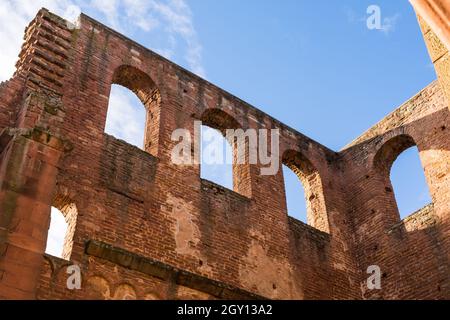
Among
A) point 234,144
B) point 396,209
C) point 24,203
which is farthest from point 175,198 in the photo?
point 396,209

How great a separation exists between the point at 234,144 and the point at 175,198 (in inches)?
112

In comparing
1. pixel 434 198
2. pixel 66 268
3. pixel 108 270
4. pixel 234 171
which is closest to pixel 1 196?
pixel 66 268

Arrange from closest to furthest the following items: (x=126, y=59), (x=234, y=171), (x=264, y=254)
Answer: (x=264, y=254) < (x=126, y=59) < (x=234, y=171)

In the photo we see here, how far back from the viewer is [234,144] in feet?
39.6

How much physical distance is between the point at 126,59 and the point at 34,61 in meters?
2.11

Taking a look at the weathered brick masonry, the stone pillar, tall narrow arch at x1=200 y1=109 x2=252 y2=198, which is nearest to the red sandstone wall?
the weathered brick masonry

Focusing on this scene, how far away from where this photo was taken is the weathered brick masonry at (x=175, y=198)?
716 cm

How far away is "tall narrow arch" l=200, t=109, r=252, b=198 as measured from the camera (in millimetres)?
11320

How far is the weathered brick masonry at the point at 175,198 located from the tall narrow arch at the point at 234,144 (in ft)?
0.09

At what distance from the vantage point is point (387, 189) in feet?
41.4

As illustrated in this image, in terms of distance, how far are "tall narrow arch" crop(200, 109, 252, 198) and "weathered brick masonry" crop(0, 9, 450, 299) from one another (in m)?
0.03

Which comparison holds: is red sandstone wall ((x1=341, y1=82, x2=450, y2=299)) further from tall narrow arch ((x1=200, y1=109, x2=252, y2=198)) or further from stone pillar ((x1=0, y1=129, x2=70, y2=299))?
stone pillar ((x1=0, y1=129, x2=70, y2=299))

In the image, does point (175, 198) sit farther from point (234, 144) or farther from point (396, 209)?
point (396, 209)
